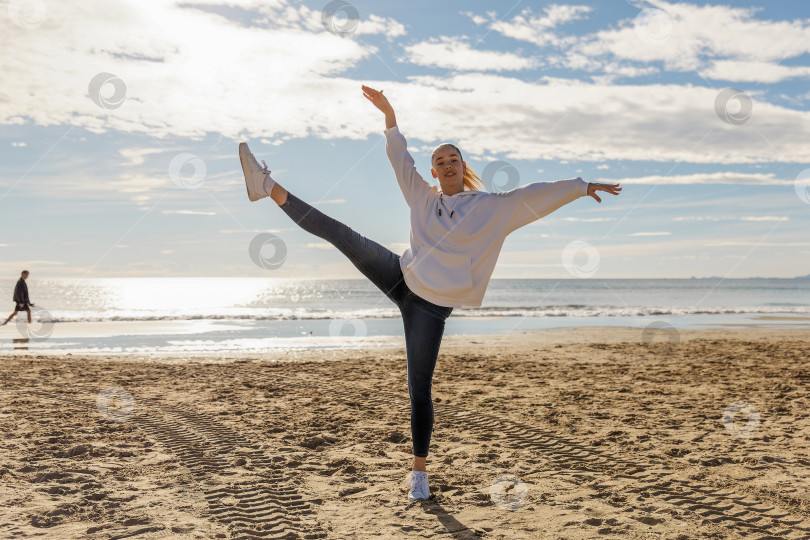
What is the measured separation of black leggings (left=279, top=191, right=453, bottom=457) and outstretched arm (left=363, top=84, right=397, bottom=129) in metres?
0.79

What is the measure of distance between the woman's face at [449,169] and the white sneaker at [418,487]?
6.41 ft

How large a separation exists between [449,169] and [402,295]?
893 millimetres

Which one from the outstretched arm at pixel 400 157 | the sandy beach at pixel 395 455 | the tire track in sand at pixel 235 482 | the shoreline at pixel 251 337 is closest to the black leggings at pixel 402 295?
the outstretched arm at pixel 400 157

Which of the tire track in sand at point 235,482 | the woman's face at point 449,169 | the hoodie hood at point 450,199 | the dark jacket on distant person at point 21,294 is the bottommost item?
the tire track in sand at point 235,482

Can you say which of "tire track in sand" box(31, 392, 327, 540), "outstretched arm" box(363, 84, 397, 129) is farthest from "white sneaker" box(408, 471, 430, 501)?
"outstretched arm" box(363, 84, 397, 129)

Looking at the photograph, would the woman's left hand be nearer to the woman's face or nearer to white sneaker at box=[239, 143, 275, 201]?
the woman's face

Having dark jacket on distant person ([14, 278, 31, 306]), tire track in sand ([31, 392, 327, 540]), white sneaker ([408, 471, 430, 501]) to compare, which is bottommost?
tire track in sand ([31, 392, 327, 540])

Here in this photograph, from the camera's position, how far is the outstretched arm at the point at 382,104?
3.72 m

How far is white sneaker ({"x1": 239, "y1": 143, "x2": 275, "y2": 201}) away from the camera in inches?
147

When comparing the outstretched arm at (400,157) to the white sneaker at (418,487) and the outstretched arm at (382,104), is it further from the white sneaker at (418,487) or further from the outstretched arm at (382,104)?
the white sneaker at (418,487)

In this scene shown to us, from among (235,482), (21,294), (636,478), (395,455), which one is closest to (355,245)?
A: (235,482)

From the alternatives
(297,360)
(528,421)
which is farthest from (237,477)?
(297,360)

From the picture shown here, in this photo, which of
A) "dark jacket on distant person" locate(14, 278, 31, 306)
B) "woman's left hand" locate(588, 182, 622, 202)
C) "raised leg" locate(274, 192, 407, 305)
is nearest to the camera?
"woman's left hand" locate(588, 182, 622, 202)

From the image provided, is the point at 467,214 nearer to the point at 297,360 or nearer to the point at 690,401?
the point at 690,401
